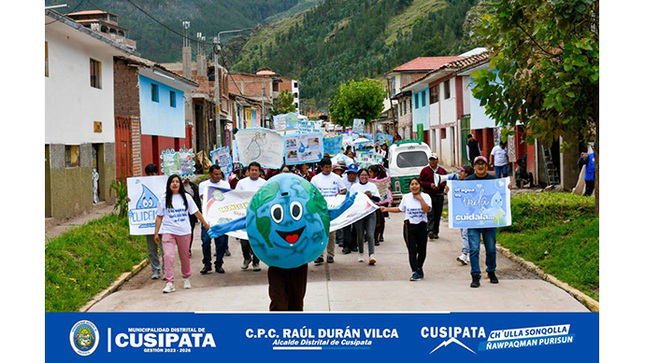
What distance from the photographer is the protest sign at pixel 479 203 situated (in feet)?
31.0

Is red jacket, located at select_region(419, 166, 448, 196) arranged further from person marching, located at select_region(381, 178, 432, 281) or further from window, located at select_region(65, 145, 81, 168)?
window, located at select_region(65, 145, 81, 168)

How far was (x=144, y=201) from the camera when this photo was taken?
34.2ft

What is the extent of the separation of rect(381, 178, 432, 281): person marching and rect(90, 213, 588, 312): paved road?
274 mm

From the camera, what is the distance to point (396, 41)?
17.1 m

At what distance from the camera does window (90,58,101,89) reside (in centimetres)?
1580

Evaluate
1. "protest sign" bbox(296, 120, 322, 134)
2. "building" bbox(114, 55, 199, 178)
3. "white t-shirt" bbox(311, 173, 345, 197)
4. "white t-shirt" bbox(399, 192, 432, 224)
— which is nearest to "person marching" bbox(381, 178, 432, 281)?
"white t-shirt" bbox(399, 192, 432, 224)

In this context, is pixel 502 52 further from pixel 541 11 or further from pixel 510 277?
pixel 510 277

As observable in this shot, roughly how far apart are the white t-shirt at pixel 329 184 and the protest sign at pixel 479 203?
8.99 ft

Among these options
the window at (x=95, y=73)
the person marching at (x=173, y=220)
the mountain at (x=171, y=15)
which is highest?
the mountain at (x=171, y=15)

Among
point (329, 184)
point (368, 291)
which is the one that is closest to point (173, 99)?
point (329, 184)

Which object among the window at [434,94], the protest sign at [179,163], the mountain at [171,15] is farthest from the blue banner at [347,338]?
the window at [434,94]

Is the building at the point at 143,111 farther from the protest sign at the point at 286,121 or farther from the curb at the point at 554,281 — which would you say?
the curb at the point at 554,281

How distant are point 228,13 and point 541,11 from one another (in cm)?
584

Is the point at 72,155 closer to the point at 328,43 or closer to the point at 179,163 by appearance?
the point at 179,163
